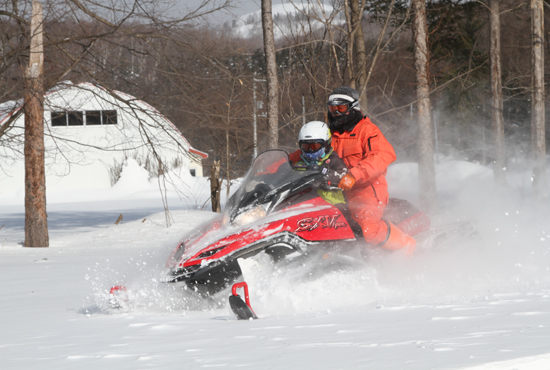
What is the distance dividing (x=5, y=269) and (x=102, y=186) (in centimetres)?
2737

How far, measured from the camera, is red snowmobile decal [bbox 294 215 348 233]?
13.0ft

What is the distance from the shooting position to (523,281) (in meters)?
4.61

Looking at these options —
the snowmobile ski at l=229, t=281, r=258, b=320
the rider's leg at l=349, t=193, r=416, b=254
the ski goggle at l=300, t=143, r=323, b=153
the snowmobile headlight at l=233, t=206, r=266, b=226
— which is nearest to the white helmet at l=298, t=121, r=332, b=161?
the ski goggle at l=300, t=143, r=323, b=153

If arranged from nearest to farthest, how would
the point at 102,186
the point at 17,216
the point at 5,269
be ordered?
1. the point at 5,269
2. the point at 17,216
3. the point at 102,186

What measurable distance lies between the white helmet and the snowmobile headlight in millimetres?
646

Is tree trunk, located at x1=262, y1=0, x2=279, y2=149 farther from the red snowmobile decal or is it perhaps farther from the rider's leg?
the red snowmobile decal

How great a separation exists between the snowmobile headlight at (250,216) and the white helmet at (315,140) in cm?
65

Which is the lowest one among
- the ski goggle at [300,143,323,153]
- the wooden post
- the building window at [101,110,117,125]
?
the wooden post

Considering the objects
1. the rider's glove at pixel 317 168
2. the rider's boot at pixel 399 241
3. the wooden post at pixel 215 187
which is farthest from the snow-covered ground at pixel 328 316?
the wooden post at pixel 215 187

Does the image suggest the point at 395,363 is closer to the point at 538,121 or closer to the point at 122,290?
the point at 122,290

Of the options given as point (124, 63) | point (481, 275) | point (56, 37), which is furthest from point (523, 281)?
point (56, 37)

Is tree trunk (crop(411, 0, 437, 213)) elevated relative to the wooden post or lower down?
elevated

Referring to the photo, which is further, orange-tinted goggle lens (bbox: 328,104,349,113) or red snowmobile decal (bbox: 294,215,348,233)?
orange-tinted goggle lens (bbox: 328,104,349,113)

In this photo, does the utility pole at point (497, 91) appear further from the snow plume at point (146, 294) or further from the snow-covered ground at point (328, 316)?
the snow plume at point (146, 294)
